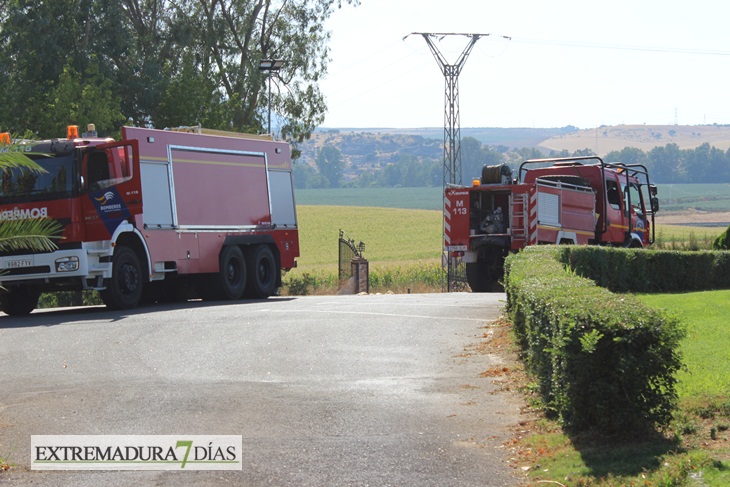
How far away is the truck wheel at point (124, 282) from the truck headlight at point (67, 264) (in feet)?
2.31

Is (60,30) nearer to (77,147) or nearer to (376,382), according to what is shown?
(77,147)

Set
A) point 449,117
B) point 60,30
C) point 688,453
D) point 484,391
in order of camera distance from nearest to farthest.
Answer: point 688,453 → point 484,391 → point 60,30 → point 449,117

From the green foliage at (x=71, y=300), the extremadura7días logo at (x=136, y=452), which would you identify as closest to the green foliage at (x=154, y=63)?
the green foliage at (x=71, y=300)

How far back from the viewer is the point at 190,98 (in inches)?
1491

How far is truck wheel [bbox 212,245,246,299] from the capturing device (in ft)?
71.2

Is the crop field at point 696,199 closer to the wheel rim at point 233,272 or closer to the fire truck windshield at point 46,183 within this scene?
the wheel rim at point 233,272

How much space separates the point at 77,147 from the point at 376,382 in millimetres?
10140

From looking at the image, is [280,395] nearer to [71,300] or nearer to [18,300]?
[18,300]

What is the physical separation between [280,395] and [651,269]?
1390 centimetres

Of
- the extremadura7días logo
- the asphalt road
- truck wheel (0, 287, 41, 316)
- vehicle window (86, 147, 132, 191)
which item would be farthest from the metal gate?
the extremadura7días logo

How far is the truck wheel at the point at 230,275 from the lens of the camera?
2170cm

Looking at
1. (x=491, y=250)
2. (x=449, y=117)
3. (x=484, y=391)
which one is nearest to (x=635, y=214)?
(x=491, y=250)

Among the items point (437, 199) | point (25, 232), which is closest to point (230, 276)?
point (25, 232)

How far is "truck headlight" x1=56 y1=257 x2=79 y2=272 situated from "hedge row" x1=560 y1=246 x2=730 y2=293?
851 centimetres
